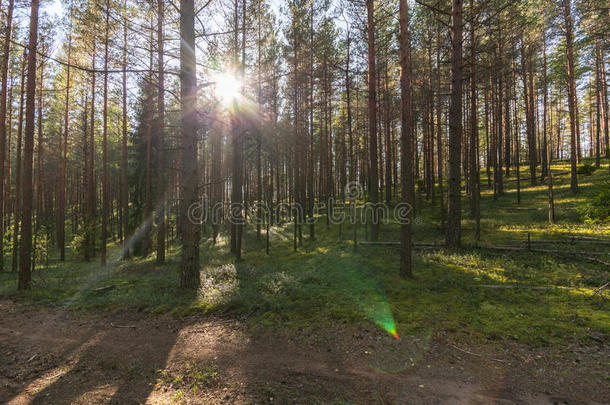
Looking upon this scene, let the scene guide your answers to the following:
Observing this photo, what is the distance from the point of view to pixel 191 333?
5.66 meters

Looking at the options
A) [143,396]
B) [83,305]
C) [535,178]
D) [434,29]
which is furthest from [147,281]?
[535,178]

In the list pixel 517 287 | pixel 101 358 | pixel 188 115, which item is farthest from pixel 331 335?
pixel 188 115

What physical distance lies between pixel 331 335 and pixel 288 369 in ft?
4.42

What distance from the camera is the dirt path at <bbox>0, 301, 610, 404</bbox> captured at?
3.50 metres

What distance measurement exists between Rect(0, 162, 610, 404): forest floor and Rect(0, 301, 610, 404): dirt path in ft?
0.08

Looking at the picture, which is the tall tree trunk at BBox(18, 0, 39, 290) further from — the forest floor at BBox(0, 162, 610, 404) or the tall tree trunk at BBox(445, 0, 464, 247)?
the tall tree trunk at BBox(445, 0, 464, 247)

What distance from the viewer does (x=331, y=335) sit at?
5.19 meters

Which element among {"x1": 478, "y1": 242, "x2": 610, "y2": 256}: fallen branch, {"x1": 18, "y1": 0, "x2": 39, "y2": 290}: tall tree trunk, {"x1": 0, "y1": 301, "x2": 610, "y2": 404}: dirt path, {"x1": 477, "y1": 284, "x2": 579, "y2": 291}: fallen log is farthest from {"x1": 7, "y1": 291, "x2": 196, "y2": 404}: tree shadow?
{"x1": 478, "y1": 242, "x2": 610, "y2": 256}: fallen branch

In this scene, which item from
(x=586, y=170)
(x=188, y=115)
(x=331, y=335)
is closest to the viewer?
(x=331, y=335)

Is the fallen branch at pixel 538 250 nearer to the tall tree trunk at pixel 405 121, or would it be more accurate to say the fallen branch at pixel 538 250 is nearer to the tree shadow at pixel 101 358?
the tall tree trunk at pixel 405 121

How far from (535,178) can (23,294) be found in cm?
3801

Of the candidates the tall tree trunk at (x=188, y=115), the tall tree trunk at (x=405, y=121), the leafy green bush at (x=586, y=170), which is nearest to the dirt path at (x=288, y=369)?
the tall tree trunk at (x=188, y=115)

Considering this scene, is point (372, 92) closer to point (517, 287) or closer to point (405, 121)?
point (405, 121)

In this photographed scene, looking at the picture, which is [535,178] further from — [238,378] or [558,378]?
[238,378]
